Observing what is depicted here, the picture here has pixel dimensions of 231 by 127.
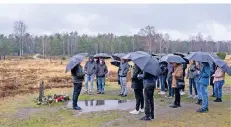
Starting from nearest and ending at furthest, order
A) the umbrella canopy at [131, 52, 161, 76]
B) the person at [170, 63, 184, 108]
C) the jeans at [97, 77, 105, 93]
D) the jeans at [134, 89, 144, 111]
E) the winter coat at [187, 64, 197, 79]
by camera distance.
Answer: the umbrella canopy at [131, 52, 161, 76]
the jeans at [134, 89, 144, 111]
the person at [170, 63, 184, 108]
the winter coat at [187, 64, 197, 79]
the jeans at [97, 77, 105, 93]

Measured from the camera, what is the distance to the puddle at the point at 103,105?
10.7m

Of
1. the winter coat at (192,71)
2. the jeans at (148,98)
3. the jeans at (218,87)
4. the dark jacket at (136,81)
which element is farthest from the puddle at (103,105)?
the jeans at (218,87)

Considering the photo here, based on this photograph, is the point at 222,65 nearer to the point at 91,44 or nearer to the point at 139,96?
the point at 139,96

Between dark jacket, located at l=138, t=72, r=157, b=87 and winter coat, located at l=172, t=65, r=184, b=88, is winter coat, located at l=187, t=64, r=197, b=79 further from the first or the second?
dark jacket, located at l=138, t=72, r=157, b=87

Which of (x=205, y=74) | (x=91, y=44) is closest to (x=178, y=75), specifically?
(x=205, y=74)

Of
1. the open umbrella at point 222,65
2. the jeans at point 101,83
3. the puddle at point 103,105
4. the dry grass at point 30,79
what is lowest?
the puddle at point 103,105

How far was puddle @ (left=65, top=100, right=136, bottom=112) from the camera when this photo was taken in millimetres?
10719

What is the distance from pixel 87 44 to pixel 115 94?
72937 mm

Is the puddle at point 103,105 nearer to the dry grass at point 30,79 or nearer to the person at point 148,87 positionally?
the person at point 148,87

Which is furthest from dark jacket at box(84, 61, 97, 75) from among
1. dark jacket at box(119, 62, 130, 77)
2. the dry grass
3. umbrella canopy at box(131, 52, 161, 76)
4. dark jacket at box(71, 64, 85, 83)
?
umbrella canopy at box(131, 52, 161, 76)

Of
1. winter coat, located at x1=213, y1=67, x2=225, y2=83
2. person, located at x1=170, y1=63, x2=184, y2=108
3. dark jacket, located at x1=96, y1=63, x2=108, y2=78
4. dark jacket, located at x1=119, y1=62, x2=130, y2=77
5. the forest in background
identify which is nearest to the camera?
person, located at x1=170, y1=63, x2=184, y2=108

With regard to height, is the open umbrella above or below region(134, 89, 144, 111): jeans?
above

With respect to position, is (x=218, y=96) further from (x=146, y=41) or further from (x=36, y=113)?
(x=146, y=41)

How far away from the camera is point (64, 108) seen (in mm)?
10602
